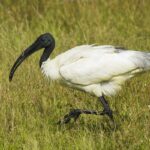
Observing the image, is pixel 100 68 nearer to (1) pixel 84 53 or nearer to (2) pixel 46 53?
(1) pixel 84 53

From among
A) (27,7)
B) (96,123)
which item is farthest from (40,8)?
(96,123)

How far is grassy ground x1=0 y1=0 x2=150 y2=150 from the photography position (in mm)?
6398

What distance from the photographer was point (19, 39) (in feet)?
33.2

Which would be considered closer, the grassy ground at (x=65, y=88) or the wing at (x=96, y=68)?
the grassy ground at (x=65, y=88)

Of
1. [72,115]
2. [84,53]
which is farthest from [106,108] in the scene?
[84,53]

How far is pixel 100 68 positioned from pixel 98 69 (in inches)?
0.9

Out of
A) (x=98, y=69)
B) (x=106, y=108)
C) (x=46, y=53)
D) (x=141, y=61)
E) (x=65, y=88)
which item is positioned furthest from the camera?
(x=65, y=88)

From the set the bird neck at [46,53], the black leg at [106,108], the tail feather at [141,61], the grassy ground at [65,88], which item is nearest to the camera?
the grassy ground at [65,88]

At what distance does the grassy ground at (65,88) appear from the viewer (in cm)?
640

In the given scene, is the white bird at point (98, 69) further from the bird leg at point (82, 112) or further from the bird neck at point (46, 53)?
the bird neck at point (46, 53)

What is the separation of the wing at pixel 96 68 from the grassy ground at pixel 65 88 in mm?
434

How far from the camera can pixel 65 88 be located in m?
7.93

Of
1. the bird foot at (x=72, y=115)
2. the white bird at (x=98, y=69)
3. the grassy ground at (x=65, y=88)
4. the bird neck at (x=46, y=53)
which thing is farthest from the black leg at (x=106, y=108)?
the bird neck at (x=46, y=53)

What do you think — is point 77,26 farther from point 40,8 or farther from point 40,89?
point 40,89
